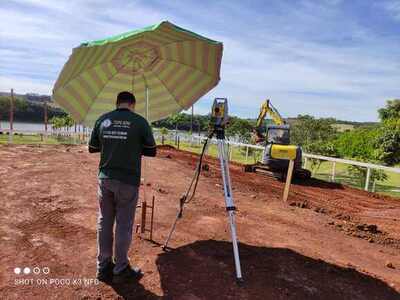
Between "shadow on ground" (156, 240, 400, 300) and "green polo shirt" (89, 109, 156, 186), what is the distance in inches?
49.2

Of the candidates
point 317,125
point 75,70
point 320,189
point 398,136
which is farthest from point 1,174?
point 317,125

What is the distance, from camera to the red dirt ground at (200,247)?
4770 mm

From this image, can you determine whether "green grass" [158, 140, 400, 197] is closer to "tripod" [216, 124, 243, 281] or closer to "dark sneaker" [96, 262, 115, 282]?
Result: "tripod" [216, 124, 243, 281]

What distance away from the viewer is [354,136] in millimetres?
33375

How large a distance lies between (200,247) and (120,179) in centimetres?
187

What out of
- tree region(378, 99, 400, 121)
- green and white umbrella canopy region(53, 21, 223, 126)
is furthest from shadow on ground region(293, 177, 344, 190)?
tree region(378, 99, 400, 121)

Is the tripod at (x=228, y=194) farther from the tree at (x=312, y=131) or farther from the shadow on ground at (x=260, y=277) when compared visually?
the tree at (x=312, y=131)

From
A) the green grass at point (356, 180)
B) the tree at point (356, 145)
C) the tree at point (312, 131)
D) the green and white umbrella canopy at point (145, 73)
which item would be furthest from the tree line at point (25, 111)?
the green and white umbrella canopy at point (145, 73)

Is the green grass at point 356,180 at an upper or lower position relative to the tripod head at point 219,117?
lower

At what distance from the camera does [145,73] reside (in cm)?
681

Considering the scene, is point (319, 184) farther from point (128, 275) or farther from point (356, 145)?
point (356, 145)

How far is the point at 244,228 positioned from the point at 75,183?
4.55m

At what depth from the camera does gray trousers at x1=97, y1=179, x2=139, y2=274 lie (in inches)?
191

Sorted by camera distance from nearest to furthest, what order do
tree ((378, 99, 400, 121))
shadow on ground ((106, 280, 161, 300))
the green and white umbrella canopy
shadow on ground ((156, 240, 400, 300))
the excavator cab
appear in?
shadow on ground ((106, 280, 161, 300))
shadow on ground ((156, 240, 400, 300))
the green and white umbrella canopy
the excavator cab
tree ((378, 99, 400, 121))
